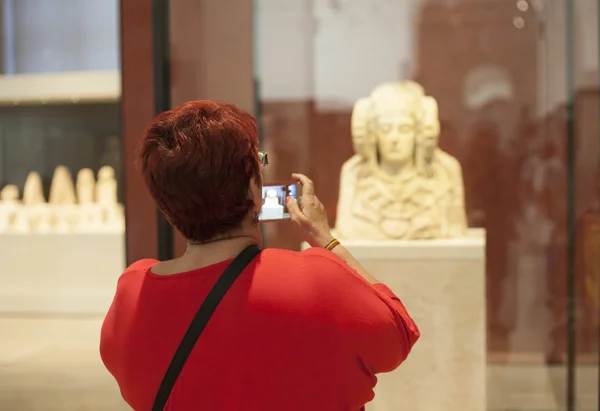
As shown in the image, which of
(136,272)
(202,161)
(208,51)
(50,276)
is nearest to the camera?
(202,161)

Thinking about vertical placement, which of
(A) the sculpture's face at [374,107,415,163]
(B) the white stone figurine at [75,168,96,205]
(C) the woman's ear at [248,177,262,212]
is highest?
(A) the sculpture's face at [374,107,415,163]

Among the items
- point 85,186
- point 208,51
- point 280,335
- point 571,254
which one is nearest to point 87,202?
point 85,186

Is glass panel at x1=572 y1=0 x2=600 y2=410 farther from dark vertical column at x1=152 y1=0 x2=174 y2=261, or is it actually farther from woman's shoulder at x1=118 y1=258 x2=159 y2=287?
woman's shoulder at x1=118 y1=258 x2=159 y2=287

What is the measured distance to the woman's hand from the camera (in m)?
1.60

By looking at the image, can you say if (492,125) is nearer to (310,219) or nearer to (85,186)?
(85,186)

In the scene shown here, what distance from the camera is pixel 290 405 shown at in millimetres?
1391

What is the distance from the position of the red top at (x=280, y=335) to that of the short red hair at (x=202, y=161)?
12 cm

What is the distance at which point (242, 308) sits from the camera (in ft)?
4.45

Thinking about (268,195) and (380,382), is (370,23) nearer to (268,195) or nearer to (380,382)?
(380,382)

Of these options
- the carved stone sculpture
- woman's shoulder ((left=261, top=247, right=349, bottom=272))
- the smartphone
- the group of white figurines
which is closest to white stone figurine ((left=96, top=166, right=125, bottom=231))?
the group of white figurines

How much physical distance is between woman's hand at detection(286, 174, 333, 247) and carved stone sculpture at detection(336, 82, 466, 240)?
69.1 inches

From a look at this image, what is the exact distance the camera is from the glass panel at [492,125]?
4.06m

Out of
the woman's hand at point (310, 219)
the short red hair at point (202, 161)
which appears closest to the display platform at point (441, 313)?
the woman's hand at point (310, 219)

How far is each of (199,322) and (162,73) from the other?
2.67 metres
